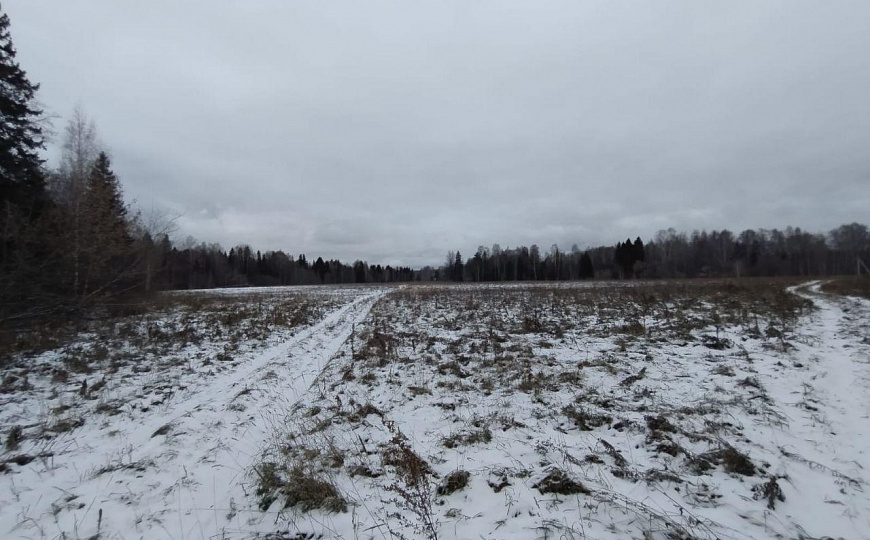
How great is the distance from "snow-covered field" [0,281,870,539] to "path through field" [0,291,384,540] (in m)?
0.02

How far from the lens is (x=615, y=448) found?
185 inches

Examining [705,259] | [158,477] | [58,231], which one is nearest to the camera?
[158,477]

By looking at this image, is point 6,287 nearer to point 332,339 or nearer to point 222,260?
point 332,339

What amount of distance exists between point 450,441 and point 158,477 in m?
3.77

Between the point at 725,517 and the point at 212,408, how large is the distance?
7.64 metres

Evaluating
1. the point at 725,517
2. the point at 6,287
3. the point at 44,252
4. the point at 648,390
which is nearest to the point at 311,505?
the point at 725,517

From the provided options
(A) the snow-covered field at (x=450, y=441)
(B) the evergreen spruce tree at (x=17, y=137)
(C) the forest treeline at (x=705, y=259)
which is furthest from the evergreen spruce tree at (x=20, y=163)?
(C) the forest treeline at (x=705, y=259)

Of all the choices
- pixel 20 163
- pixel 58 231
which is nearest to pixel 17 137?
pixel 20 163

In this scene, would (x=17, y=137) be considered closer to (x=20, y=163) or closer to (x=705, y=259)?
(x=20, y=163)

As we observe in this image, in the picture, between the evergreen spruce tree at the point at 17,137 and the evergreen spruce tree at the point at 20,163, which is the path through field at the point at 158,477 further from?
the evergreen spruce tree at the point at 17,137

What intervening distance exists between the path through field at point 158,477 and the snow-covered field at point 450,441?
25 millimetres

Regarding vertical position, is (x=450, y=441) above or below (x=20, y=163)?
below

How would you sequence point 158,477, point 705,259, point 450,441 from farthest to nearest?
1. point 705,259
2. point 450,441
3. point 158,477

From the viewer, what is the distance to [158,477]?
446 centimetres
